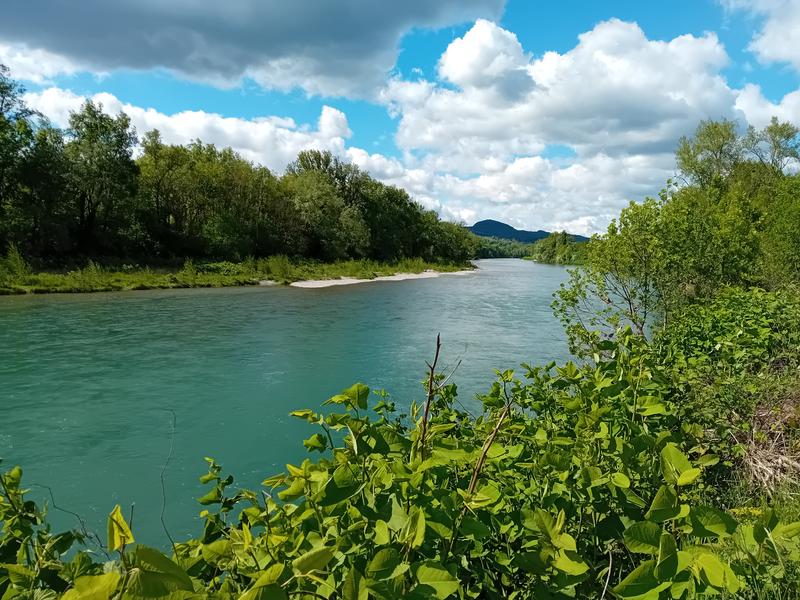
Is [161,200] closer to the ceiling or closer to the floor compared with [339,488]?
closer to the ceiling

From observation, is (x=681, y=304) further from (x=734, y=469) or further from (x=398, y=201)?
(x=398, y=201)

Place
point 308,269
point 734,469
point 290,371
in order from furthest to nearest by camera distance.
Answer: point 308,269 → point 290,371 → point 734,469

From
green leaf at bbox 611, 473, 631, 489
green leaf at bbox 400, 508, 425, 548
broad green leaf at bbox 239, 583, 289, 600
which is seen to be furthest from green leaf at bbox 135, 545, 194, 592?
green leaf at bbox 611, 473, 631, 489

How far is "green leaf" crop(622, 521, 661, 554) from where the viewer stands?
4.60ft

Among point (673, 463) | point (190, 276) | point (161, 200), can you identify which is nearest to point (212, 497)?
point (673, 463)

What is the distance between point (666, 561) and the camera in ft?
4.19

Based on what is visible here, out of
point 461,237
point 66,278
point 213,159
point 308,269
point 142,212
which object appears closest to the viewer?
point 66,278

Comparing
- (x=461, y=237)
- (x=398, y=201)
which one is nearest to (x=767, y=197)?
(x=398, y=201)

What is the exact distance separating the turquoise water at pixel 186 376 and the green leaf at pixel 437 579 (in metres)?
6.28

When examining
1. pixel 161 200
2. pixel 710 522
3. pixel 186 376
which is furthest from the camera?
pixel 161 200

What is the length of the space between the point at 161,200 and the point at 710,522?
191 feet

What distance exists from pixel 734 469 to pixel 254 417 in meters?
8.78

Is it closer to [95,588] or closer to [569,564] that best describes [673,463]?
[569,564]

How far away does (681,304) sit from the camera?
35.9 ft
